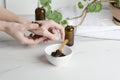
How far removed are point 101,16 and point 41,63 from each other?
575 mm

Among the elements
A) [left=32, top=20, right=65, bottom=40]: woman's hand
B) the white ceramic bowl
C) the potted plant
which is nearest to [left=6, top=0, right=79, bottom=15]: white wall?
the potted plant

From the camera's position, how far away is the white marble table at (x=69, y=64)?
879 millimetres

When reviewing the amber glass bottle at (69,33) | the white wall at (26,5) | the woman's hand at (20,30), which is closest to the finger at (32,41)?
the woman's hand at (20,30)

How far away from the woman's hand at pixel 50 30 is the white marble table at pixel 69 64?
3.0 inches

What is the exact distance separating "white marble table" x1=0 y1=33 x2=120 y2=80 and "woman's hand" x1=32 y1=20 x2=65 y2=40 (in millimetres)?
75

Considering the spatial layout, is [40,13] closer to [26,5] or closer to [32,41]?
[32,41]

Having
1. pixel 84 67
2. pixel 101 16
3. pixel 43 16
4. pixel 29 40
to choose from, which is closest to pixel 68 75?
pixel 84 67

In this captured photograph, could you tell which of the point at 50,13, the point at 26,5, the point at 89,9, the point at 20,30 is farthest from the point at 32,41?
the point at 26,5

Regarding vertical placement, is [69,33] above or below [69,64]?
above

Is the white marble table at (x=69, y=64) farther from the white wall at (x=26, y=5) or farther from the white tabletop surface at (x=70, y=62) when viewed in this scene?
the white wall at (x=26, y=5)

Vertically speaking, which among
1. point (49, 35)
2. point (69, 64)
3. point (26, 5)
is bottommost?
point (69, 64)

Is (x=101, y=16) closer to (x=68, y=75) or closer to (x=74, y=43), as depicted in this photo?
(x=74, y=43)

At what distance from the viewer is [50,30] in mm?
1068

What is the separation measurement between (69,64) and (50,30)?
7.8 inches
